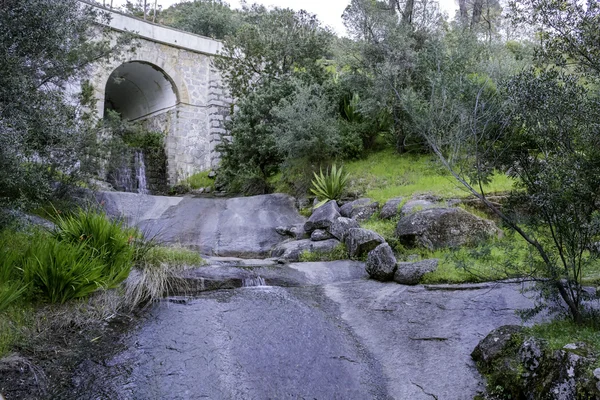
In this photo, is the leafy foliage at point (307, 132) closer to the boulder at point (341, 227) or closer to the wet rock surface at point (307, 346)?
the boulder at point (341, 227)

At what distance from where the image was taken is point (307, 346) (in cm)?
500

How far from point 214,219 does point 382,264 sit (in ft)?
17.9

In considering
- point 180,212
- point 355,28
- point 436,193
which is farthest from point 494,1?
point 180,212

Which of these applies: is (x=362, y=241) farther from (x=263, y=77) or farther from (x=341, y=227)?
(x=263, y=77)

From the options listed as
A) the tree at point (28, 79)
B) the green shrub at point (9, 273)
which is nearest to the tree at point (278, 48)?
the tree at point (28, 79)

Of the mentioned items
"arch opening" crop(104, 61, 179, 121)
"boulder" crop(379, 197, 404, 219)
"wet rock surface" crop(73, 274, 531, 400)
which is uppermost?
"arch opening" crop(104, 61, 179, 121)

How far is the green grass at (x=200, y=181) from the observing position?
16362mm

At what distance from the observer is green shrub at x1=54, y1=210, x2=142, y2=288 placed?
567 centimetres

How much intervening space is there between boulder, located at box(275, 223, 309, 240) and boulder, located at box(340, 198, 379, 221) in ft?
3.45

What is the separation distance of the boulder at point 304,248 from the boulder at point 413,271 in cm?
184

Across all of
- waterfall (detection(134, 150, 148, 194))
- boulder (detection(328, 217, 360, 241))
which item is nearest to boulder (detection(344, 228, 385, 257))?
boulder (detection(328, 217, 360, 241))

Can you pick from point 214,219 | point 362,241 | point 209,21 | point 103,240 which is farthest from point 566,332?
point 209,21

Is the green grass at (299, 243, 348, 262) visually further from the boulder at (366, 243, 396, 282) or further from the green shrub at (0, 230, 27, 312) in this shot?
the green shrub at (0, 230, 27, 312)

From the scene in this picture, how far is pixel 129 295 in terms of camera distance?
5570 mm
